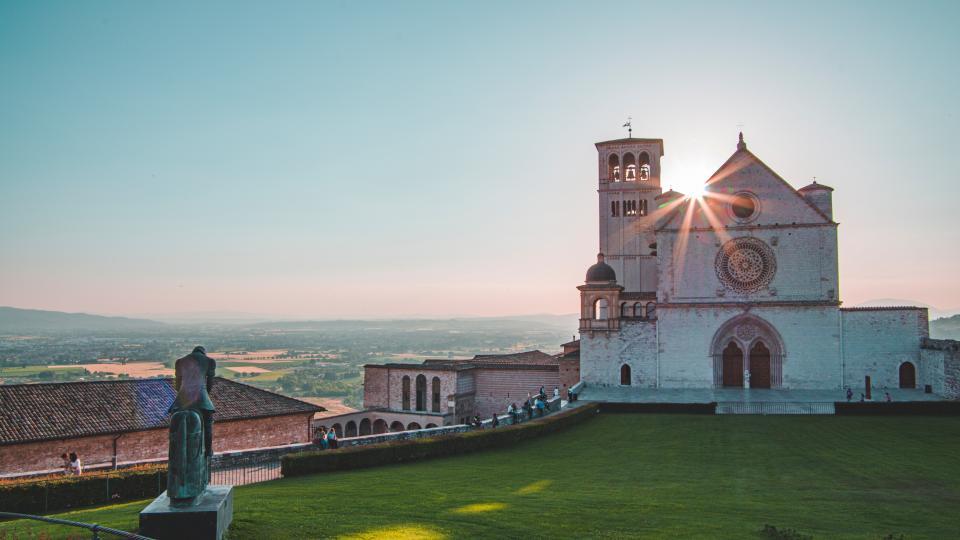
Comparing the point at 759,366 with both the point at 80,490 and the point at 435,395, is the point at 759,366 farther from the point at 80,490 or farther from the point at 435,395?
the point at 80,490

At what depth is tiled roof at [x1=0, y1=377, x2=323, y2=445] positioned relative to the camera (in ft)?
86.7

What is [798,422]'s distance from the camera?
30.0 m

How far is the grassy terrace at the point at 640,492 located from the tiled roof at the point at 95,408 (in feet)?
41.9

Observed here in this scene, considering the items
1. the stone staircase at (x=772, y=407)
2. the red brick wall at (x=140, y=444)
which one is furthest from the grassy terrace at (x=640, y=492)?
the red brick wall at (x=140, y=444)

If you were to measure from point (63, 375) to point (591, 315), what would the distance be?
3494 inches

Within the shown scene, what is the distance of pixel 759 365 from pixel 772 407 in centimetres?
913

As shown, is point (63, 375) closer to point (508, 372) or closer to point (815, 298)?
point (508, 372)

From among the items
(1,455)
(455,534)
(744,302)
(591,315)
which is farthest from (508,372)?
(455,534)

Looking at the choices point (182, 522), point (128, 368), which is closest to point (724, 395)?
point (182, 522)

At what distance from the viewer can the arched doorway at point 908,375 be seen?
3941cm

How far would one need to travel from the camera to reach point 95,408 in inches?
1132

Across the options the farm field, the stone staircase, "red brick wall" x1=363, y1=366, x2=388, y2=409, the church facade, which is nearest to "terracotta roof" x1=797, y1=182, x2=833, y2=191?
the church facade

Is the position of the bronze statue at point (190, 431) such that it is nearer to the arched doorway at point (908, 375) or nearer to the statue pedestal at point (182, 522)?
the statue pedestal at point (182, 522)

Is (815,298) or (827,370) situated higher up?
(815,298)
